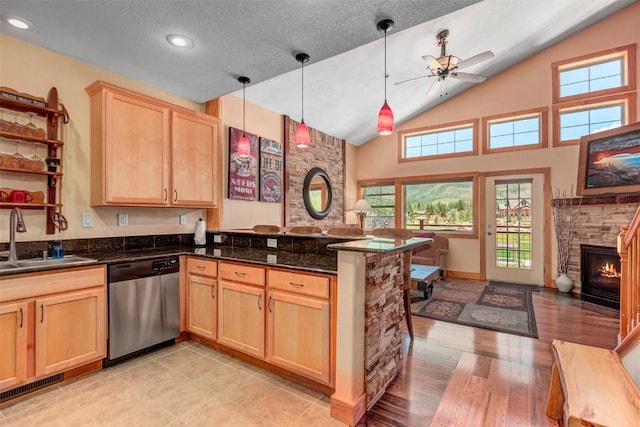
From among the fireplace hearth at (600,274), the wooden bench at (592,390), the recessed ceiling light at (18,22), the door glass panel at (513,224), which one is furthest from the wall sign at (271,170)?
the fireplace hearth at (600,274)

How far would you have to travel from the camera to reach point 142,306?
247 centimetres

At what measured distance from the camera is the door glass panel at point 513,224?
5246 mm

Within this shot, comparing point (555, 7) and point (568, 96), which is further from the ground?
point (555, 7)

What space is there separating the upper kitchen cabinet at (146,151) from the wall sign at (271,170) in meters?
0.96

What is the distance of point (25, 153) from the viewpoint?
237cm

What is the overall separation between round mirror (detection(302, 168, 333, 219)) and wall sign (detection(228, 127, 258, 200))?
1207 mm

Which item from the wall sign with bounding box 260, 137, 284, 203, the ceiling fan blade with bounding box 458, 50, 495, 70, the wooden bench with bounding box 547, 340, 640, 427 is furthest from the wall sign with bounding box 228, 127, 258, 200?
the wooden bench with bounding box 547, 340, 640, 427

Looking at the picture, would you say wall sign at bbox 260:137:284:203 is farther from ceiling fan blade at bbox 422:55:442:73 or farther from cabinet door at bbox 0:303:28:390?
cabinet door at bbox 0:303:28:390

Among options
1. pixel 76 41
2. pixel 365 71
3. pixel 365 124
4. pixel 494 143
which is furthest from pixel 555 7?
pixel 76 41

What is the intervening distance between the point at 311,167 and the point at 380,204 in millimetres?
2263

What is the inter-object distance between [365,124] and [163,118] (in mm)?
4032

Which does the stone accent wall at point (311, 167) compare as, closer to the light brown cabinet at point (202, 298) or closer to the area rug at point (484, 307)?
the light brown cabinet at point (202, 298)

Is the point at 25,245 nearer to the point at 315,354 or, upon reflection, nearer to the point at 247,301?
the point at 247,301

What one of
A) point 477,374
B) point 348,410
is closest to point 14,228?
point 348,410
